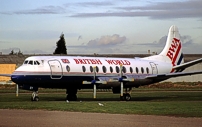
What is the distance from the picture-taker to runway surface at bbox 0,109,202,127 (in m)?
21.0

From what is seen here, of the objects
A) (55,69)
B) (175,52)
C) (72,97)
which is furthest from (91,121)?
(175,52)

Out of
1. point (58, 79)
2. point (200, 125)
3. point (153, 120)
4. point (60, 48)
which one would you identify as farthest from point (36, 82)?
point (60, 48)

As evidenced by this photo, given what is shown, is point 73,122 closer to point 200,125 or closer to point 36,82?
point 200,125

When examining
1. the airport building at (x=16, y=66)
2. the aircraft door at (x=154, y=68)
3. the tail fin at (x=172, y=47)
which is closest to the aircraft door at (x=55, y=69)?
the aircraft door at (x=154, y=68)

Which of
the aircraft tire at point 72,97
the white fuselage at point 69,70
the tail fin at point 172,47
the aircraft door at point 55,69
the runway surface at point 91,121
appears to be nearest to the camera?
the runway surface at point 91,121

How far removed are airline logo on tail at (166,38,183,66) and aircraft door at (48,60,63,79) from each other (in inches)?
571

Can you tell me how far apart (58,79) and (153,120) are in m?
18.7

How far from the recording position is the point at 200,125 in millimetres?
21266

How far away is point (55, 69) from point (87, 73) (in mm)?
3169

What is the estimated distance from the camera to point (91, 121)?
22.5 meters

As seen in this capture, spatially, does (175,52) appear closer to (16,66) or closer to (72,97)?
(72,97)

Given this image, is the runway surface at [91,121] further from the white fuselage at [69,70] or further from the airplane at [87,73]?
the airplane at [87,73]

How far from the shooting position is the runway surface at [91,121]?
828 inches

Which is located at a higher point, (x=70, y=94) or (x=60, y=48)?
(x=60, y=48)
